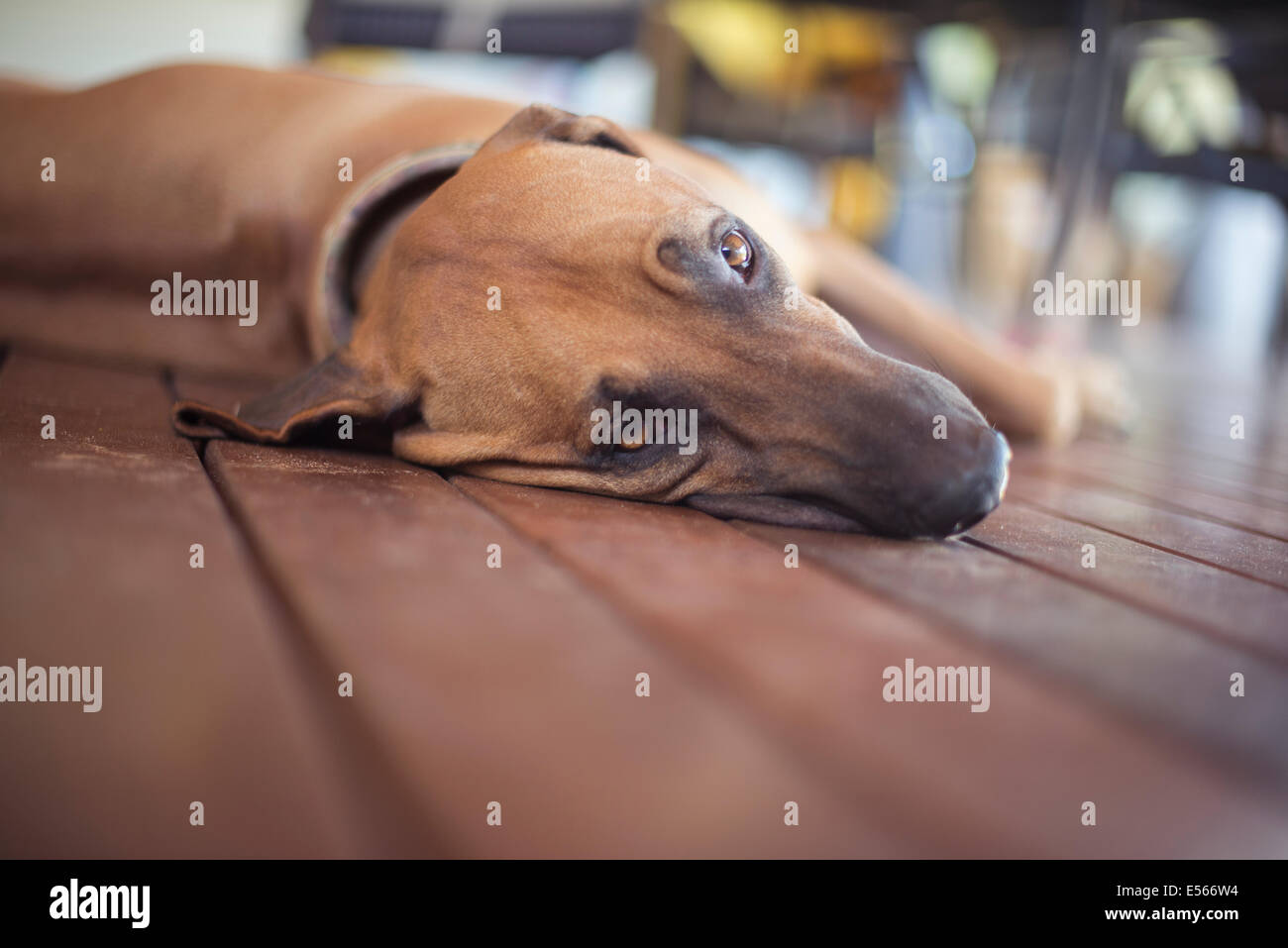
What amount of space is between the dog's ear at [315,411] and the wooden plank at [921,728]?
0.64m

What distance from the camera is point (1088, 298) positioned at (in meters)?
8.12

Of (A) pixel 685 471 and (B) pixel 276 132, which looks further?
(B) pixel 276 132

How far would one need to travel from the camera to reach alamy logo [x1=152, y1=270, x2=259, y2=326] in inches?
108

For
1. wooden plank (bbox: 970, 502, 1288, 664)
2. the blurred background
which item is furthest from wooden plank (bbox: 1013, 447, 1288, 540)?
the blurred background

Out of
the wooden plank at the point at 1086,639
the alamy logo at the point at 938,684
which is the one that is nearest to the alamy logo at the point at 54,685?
the alamy logo at the point at 938,684

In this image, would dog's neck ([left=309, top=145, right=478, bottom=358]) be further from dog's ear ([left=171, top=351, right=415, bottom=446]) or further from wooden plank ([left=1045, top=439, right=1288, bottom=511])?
wooden plank ([left=1045, top=439, right=1288, bottom=511])

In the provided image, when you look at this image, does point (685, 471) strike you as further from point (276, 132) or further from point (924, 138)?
point (924, 138)

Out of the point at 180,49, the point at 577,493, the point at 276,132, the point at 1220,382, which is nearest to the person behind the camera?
the point at 577,493

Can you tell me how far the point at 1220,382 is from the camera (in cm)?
562

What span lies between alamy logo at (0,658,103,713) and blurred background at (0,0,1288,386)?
2219 mm

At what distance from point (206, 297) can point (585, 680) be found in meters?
2.18

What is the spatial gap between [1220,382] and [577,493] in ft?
16.3

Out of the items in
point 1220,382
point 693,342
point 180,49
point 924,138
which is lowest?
point 1220,382
